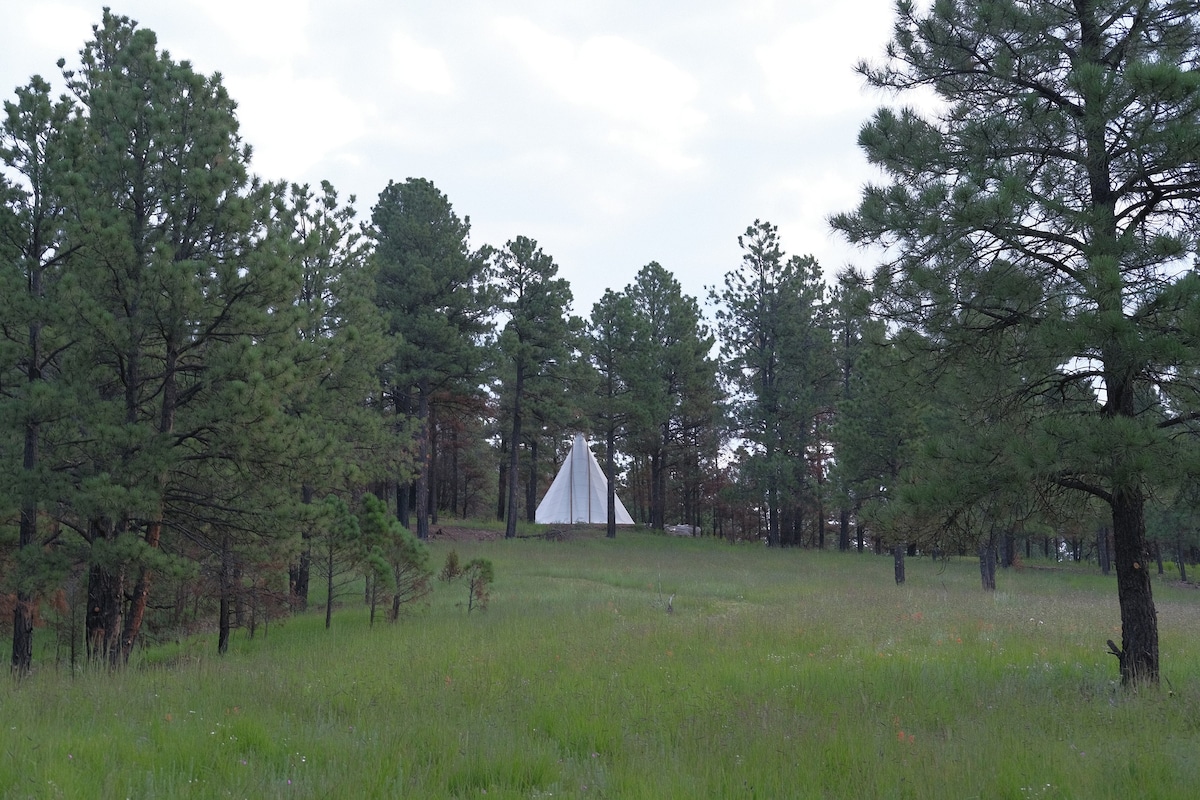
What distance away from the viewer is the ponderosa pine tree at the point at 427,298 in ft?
96.8

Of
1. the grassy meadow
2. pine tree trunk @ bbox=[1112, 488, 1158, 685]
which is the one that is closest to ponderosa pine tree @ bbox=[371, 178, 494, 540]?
the grassy meadow

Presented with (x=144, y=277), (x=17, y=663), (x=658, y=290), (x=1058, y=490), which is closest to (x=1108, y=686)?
(x=1058, y=490)

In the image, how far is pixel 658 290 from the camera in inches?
1726

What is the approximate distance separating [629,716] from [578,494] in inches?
1488

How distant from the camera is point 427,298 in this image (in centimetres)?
3027

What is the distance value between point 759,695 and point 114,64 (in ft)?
41.7

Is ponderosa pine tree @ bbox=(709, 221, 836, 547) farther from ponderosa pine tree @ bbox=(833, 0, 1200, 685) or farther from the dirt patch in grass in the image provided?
ponderosa pine tree @ bbox=(833, 0, 1200, 685)

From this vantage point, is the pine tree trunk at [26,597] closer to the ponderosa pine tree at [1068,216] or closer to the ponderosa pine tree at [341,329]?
the ponderosa pine tree at [341,329]

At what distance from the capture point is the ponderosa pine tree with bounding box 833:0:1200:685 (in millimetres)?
6609

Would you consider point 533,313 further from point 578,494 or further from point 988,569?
point 988,569

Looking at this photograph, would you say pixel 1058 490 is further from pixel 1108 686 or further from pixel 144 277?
pixel 144 277

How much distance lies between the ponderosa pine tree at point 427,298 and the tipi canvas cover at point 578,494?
1328 cm

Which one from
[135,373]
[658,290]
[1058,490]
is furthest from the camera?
[658,290]

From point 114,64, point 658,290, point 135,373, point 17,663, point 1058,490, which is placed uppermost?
point 658,290
